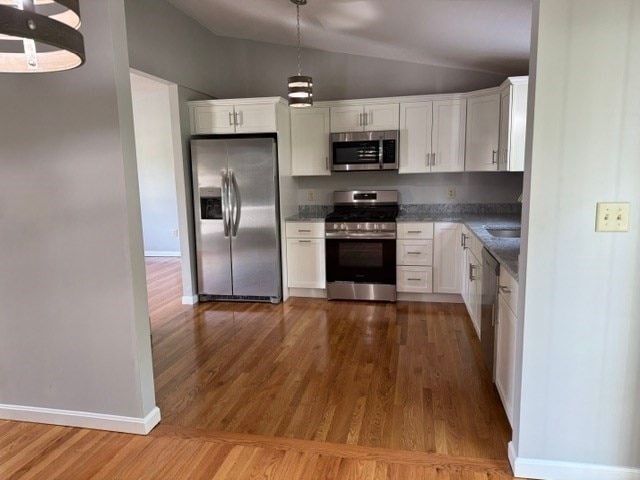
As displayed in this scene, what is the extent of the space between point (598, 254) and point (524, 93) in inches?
94.4

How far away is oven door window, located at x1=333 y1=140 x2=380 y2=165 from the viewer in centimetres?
467

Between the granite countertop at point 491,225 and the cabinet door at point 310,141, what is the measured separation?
3.54ft

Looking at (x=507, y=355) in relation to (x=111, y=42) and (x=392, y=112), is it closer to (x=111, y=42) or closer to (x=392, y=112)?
(x=111, y=42)

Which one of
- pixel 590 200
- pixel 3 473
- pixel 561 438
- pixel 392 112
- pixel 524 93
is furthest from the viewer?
pixel 392 112

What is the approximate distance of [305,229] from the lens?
4.71m

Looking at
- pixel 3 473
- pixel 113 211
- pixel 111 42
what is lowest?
pixel 3 473

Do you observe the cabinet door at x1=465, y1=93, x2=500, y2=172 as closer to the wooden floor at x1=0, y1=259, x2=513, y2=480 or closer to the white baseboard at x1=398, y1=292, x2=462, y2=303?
the white baseboard at x1=398, y1=292, x2=462, y2=303

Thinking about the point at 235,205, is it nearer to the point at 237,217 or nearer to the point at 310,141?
the point at 237,217

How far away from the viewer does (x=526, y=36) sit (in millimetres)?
3420

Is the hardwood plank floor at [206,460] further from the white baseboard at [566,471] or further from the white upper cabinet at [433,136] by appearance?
the white upper cabinet at [433,136]

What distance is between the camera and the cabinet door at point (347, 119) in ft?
15.4

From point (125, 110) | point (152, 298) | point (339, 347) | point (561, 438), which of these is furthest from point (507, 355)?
point (152, 298)

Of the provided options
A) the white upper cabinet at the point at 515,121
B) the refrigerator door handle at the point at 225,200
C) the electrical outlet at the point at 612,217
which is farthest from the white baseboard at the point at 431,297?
the electrical outlet at the point at 612,217

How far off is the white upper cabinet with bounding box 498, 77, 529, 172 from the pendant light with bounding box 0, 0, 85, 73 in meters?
3.47
